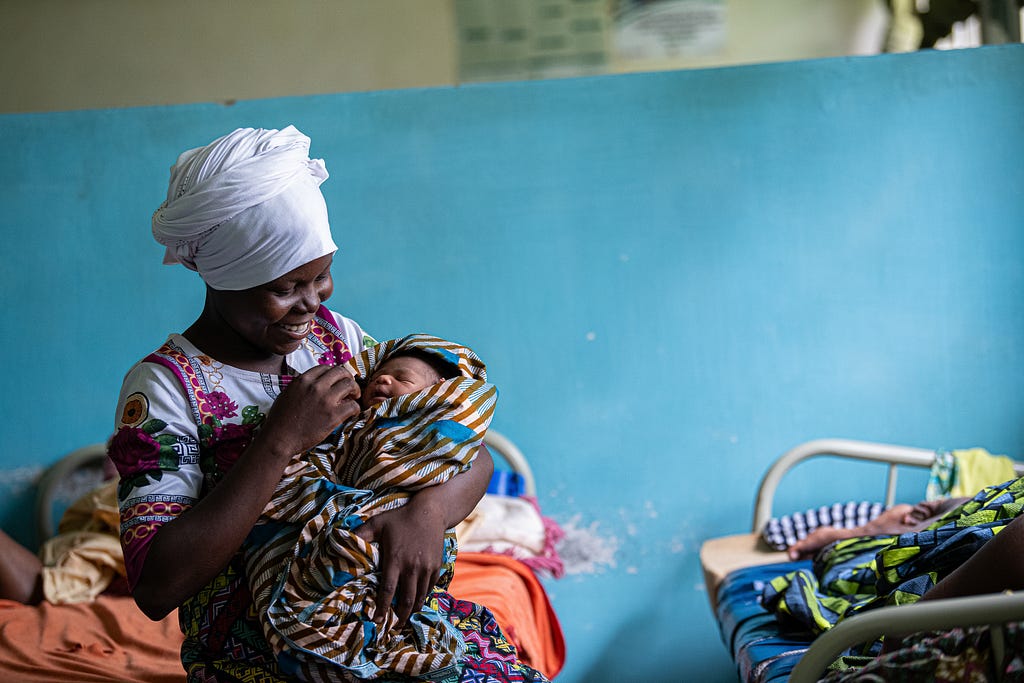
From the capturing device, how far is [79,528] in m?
2.83

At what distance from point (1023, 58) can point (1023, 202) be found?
0.46m

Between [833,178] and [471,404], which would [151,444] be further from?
[833,178]

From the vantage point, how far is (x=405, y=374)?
4.95 ft

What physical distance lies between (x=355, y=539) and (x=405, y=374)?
30 centimetres

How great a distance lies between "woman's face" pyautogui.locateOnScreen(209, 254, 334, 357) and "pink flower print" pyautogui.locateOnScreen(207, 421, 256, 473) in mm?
139

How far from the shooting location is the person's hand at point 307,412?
133cm

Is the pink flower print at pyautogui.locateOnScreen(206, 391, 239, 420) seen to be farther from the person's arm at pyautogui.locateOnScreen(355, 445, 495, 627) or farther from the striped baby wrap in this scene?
the person's arm at pyautogui.locateOnScreen(355, 445, 495, 627)

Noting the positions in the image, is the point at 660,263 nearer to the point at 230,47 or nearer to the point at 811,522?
the point at 811,522

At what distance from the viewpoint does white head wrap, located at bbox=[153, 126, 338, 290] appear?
142 centimetres

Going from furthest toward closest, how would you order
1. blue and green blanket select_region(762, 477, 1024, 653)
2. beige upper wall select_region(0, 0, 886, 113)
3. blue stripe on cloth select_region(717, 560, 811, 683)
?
beige upper wall select_region(0, 0, 886, 113) → blue stripe on cloth select_region(717, 560, 811, 683) → blue and green blanket select_region(762, 477, 1024, 653)

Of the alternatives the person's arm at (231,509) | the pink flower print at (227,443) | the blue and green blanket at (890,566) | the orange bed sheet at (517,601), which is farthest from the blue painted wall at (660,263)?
the person's arm at (231,509)

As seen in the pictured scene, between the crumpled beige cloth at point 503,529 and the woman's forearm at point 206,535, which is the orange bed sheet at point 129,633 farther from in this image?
the woman's forearm at point 206,535

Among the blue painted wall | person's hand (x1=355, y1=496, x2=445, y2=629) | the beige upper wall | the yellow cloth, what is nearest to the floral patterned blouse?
person's hand (x1=355, y1=496, x2=445, y2=629)

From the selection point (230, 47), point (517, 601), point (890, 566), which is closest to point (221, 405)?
point (517, 601)
